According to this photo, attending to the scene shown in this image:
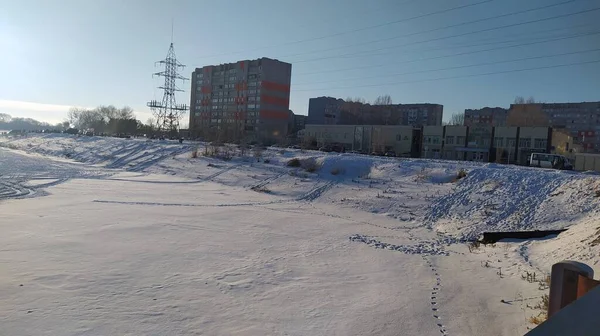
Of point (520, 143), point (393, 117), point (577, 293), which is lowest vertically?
point (577, 293)

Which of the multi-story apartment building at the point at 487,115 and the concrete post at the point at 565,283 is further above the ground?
the multi-story apartment building at the point at 487,115

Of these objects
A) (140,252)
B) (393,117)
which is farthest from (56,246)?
(393,117)

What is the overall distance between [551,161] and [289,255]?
3911 centimetres

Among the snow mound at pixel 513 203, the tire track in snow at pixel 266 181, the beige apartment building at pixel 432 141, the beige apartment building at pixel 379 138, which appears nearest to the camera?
the snow mound at pixel 513 203

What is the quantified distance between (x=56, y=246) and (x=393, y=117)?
394 ft

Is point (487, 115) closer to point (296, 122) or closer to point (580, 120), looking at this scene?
point (580, 120)

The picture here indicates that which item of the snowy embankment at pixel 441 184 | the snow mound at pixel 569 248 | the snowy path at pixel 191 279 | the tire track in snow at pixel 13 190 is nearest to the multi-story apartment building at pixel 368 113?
the snowy embankment at pixel 441 184

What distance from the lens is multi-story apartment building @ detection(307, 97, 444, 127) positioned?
12719cm

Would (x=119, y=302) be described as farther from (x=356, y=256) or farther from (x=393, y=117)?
(x=393, y=117)

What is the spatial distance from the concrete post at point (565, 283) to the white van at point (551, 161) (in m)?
41.8

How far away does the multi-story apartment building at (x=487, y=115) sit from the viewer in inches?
5379

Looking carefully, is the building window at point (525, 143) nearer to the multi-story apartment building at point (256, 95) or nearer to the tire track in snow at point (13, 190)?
the multi-story apartment building at point (256, 95)

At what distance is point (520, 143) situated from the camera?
69.7 m

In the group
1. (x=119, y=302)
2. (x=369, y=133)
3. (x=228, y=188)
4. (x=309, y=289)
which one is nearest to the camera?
(x=119, y=302)
